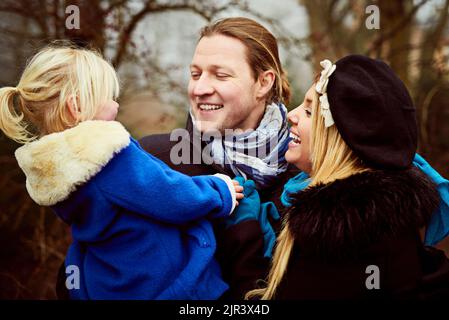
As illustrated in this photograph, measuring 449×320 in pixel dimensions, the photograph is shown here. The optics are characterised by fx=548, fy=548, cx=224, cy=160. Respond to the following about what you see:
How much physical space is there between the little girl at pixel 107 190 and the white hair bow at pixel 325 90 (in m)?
0.51

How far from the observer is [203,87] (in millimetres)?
2828

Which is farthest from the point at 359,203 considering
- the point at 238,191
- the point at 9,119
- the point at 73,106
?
the point at 9,119

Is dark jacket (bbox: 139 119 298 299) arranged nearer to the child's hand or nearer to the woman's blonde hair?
the child's hand

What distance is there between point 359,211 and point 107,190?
0.97 meters

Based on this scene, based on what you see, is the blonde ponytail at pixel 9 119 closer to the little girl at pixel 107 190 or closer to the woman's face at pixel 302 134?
the little girl at pixel 107 190

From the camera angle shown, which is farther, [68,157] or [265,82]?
[265,82]

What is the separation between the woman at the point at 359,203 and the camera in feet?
6.78

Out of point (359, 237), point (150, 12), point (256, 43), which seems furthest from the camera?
point (150, 12)

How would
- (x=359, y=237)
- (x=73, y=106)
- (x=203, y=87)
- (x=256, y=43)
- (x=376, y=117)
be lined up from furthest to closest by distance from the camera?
(x=256, y=43), (x=203, y=87), (x=73, y=106), (x=376, y=117), (x=359, y=237)

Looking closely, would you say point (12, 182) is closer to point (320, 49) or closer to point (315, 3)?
point (320, 49)

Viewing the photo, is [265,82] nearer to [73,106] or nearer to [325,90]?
[325,90]

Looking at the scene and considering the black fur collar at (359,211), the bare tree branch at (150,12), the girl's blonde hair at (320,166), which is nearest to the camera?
the black fur collar at (359,211)

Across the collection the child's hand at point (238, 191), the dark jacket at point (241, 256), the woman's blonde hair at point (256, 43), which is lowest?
the dark jacket at point (241, 256)

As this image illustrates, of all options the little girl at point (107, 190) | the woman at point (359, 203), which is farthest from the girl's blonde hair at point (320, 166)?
the little girl at point (107, 190)
